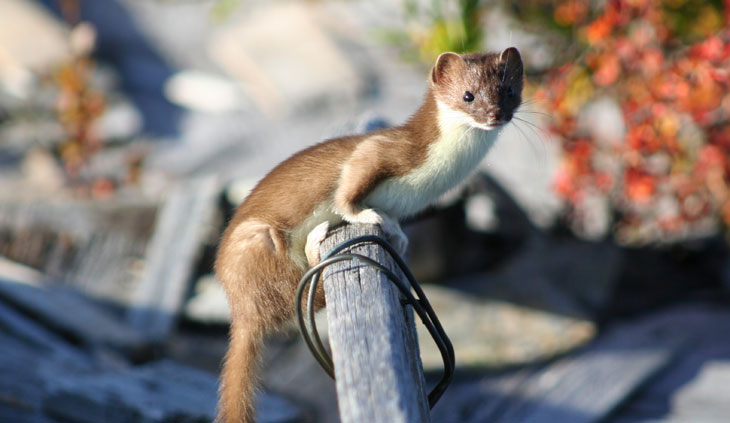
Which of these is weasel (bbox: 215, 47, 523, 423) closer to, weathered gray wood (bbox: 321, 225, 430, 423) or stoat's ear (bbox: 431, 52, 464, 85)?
stoat's ear (bbox: 431, 52, 464, 85)

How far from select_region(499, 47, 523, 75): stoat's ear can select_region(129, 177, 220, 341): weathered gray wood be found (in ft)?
8.26

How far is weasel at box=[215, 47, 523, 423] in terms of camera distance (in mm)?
1899

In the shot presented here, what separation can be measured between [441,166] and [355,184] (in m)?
0.27

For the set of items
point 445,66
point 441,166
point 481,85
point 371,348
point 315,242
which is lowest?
point 371,348

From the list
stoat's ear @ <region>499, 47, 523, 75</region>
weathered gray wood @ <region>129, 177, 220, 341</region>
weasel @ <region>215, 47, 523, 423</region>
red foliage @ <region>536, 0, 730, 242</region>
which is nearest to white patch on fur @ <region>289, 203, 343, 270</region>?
weasel @ <region>215, 47, 523, 423</region>

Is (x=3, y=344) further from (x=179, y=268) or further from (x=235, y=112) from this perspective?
(x=235, y=112)

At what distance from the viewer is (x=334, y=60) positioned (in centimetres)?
675

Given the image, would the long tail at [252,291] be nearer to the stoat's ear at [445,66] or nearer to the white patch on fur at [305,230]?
the white patch on fur at [305,230]

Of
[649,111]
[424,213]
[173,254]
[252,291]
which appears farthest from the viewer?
[173,254]

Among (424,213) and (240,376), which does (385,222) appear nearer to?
(240,376)

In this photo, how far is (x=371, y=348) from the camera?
139cm

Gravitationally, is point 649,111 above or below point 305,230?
above

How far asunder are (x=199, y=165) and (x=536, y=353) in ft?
13.6

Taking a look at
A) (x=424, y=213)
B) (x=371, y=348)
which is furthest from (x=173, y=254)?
(x=371, y=348)
